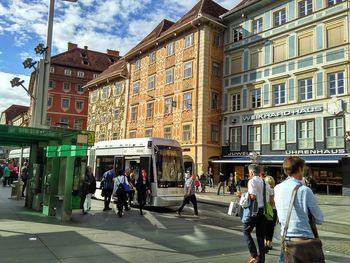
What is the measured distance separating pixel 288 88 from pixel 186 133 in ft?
36.7

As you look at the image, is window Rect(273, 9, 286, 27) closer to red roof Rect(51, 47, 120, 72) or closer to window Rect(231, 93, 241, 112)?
window Rect(231, 93, 241, 112)

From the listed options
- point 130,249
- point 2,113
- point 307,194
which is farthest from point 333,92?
point 2,113

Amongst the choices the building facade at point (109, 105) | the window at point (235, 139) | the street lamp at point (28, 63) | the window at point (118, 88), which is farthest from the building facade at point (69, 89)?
the street lamp at point (28, 63)

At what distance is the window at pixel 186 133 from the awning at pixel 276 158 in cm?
403

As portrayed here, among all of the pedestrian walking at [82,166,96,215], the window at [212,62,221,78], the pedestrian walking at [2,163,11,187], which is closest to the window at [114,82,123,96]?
the window at [212,62,221,78]

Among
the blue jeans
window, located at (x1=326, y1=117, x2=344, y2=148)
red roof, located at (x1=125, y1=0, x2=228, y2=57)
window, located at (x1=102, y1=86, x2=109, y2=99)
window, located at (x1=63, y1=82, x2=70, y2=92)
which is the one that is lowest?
the blue jeans

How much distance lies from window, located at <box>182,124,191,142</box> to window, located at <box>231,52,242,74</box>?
6981 mm

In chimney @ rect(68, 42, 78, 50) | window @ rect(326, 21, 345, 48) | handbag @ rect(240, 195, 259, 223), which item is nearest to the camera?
handbag @ rect(240, 195, 259, 223)

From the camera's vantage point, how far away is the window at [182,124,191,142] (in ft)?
126

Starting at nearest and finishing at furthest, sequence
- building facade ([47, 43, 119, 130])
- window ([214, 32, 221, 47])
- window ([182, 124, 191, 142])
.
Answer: window ([182, 124, 191, 142]), window ([214, 32, 221, 47]), building facade ([47, 43, 119, 130])

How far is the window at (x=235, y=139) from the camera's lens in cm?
3643

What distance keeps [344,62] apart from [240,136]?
37.9 ft

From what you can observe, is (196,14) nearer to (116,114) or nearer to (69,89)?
(116,114)

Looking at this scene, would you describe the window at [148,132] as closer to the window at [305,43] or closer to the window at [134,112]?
the window at [134,112]
